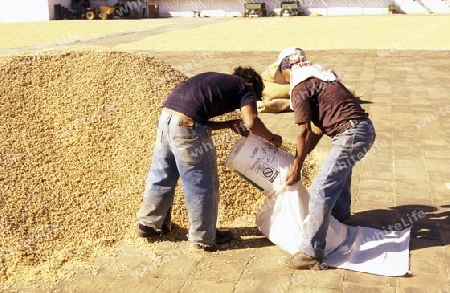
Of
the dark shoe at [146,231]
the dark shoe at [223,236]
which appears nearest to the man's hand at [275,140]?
the dark shoe at [223,236]

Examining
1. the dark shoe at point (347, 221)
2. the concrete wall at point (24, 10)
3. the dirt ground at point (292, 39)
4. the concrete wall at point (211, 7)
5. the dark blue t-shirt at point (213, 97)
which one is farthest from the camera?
the concrete wall at point (211, 7)

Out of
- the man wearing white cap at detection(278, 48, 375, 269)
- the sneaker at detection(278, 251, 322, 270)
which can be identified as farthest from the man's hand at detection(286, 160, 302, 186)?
the sneaker at detection(278, 251, 322, 270)

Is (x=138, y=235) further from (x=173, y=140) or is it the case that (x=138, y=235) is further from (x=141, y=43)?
(x=141, y=43)

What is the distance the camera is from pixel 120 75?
629 centimetres

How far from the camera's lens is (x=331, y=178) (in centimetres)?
381

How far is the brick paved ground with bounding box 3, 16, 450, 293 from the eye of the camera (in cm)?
375

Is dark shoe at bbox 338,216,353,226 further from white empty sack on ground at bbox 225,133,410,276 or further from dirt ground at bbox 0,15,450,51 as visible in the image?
dirt ground at bbox 0,15,450,51

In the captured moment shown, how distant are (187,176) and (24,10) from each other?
38989 millimetres

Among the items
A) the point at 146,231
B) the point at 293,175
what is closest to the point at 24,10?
the point at 146,231

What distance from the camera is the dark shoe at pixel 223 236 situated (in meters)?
4.34

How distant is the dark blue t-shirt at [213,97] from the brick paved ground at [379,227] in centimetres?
107

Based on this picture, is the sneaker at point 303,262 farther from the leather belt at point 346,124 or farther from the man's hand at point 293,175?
the leather belt at point 346,124

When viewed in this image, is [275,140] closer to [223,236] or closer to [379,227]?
[223,236]

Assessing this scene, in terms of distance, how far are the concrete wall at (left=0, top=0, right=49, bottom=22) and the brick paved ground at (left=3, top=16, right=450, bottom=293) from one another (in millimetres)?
33769
